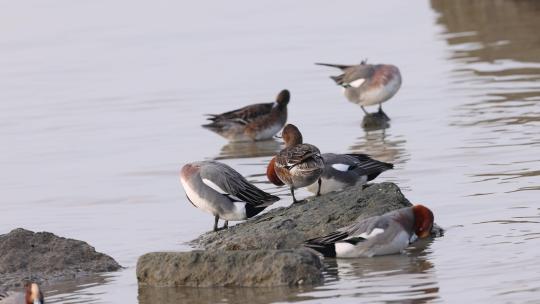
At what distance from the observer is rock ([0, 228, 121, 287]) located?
10727 mm

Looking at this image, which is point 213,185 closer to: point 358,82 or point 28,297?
point 28,297

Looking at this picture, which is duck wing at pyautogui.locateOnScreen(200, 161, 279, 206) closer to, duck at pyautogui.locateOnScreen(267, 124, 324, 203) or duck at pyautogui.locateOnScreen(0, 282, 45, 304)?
duck at pyautogui.locateOnScreen(267, 124, 324, 203)

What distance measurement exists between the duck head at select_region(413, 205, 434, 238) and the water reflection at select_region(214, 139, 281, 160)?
6195 millimetres

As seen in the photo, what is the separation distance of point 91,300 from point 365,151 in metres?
6.80

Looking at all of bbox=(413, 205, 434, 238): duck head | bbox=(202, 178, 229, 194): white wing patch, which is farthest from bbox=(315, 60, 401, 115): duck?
bbox=(413, 205, 434, 238): duck head

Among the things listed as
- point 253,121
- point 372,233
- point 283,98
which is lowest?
point 372,233

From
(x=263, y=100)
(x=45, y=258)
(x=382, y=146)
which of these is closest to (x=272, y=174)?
(x=45, y=258)

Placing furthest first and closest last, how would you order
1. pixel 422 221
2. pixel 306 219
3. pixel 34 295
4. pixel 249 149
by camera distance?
pixel 249 149 → pixel 306 219 → pixel 422 221 → pixel 34 295

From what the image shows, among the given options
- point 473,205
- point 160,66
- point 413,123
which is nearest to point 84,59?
point 160,66

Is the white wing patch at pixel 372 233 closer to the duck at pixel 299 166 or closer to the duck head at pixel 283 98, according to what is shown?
the duck at pixel 299 166

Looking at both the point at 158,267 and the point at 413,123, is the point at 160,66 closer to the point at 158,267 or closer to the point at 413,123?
the point at 413,123

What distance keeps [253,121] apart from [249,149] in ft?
1.40

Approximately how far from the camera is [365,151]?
16.2 m

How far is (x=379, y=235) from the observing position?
418 inches
